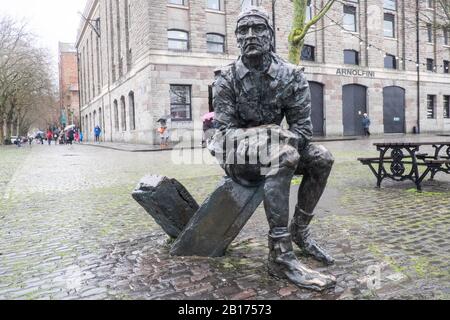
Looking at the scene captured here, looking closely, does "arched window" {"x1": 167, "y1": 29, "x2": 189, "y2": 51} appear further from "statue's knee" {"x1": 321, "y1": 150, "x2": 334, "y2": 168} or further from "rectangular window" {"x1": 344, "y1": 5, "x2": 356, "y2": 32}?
"statue's knee" {"x1": 321, "y1": 150, "x2": 334, "y2": 168}

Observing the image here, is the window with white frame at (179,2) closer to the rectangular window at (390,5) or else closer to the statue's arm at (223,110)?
the rectangular window at (390,5)

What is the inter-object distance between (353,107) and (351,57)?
3.77 meters

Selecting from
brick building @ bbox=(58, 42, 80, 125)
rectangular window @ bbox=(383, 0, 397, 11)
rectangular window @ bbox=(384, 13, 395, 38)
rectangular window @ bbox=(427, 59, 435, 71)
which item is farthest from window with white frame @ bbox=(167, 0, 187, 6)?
brick building @ bbox=(58, 42, 80, 125)

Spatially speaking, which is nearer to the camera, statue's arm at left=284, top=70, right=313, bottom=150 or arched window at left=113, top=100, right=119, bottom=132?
statue's arm at left=284, top=70, right=313, bottom=150

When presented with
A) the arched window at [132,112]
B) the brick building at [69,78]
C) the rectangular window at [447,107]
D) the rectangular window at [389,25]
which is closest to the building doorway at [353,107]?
the rectangular window at [389,25]

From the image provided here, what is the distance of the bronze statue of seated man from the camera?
296 centimetres

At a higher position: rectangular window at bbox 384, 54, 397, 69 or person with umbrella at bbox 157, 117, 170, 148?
rectangular window at bbox 384, 54, 397, 69

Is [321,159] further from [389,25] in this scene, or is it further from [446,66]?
[446,66]

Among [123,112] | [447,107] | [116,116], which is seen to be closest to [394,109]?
[447,107]

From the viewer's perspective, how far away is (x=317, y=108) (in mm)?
30938

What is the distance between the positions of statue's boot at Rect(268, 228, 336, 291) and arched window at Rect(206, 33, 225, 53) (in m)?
25.0

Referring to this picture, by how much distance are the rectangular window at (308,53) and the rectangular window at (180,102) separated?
937 cm

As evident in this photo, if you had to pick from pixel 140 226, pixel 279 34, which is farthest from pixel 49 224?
pixel 279 34

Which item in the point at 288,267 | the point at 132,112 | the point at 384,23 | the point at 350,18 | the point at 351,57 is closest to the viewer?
the point at 288,267
